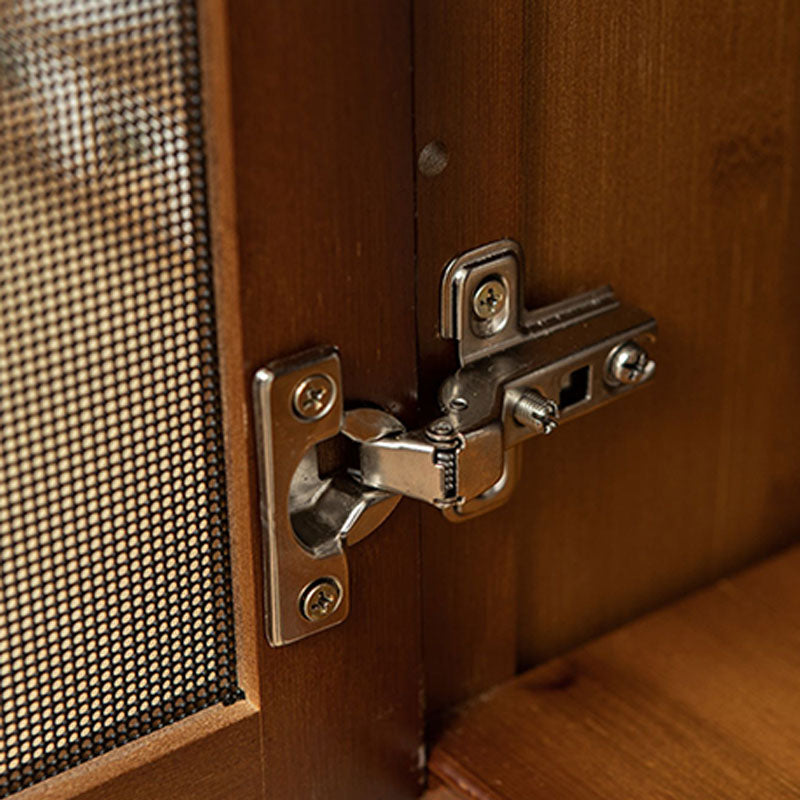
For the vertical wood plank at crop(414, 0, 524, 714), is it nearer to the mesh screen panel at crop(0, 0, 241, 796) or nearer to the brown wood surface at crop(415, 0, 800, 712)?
the brown wood surface at crop(415, 0, 800, 712)

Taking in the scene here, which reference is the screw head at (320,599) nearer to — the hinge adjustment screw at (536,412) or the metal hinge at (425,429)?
the metal hinge at (425,429)

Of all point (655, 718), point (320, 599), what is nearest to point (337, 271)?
point (320, 599)

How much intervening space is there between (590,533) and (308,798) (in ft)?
0.81

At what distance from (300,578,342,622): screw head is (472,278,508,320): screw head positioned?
152mm

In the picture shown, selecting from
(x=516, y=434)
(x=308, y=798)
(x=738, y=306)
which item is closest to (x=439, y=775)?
(x=308, y=798)

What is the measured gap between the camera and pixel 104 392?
601 mm

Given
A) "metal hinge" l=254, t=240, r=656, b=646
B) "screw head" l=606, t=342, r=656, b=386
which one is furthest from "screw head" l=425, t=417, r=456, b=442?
"screw head" l=606, t=342, r=656, b=386

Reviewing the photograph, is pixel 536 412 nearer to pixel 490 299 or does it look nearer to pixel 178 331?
pixel 490 299

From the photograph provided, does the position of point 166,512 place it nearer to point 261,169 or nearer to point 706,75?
point 261,169

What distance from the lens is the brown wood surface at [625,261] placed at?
69 cm

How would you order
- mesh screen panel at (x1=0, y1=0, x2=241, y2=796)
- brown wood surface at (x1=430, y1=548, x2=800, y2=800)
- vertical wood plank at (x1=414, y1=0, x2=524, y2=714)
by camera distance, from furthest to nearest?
brown wood surface at (x1=430, y1=548, x2=800, y2=800), vertical wood plank at (x1=414, y1=0, x2=524, y2=714), mesh screen panel at (x1=0, y1=0, x2=241, y2=796)

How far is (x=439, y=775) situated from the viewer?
30.8 inches

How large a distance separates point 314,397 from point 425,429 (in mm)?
63

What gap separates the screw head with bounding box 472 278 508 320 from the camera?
70 centimetres
